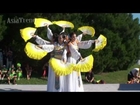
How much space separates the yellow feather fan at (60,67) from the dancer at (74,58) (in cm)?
26

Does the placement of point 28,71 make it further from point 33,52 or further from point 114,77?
point 33,52

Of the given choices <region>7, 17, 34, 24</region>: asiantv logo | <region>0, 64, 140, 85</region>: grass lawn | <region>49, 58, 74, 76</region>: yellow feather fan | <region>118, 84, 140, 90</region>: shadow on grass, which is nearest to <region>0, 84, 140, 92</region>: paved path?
<region>118, 84, 140, 90</region>: shadow on grass

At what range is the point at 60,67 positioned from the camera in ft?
24.5

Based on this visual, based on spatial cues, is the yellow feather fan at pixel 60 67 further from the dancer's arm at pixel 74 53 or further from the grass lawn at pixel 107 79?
the grass lawn at pixel 107 79

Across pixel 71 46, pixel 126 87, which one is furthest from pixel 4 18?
pixel 126 87

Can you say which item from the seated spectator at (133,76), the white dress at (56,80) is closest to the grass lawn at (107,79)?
the seated spectator at (133,76)

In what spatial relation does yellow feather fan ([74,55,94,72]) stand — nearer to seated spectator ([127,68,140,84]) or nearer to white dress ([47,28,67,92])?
white dress ([47,28,67,92])

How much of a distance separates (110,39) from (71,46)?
11.6ft

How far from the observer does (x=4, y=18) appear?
10336 millimetres

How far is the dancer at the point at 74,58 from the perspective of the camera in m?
7.76

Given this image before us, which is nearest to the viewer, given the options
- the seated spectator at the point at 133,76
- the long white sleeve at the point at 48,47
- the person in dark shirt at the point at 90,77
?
the long white sleeve at the point at 48,47

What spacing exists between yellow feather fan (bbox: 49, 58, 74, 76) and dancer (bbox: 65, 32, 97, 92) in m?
0.26
